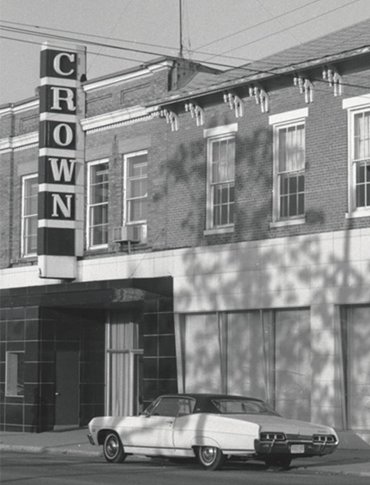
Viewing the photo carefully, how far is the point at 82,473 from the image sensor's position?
2052 centimetres

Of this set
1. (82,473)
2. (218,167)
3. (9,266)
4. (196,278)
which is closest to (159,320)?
(196,278)

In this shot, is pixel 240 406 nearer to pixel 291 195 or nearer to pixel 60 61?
pixel 291 195

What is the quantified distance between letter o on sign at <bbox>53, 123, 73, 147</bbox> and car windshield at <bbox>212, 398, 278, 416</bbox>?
13288 mm

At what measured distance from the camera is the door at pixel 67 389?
34.9 metres

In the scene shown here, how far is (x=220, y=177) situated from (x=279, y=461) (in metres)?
10.2

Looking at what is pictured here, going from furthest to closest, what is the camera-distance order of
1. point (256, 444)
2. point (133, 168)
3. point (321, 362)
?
1. point (133, 168)
2. point (321, 362)
3. point (256, 444)

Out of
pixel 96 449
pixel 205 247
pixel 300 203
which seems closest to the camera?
pixel 96 449

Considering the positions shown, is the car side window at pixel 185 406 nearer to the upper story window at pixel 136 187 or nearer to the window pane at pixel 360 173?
the window pane at pixel 360 173

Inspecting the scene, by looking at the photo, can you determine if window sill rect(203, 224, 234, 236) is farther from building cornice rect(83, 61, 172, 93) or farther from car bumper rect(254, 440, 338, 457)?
car bumper rect(254, 440, 338, 457)

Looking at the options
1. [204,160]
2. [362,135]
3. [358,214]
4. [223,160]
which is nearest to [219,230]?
[223,160]

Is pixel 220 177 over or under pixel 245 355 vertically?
over

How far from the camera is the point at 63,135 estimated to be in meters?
33.5

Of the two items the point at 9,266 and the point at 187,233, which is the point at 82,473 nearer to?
the point at 187,233

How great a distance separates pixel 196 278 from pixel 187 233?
121cm
